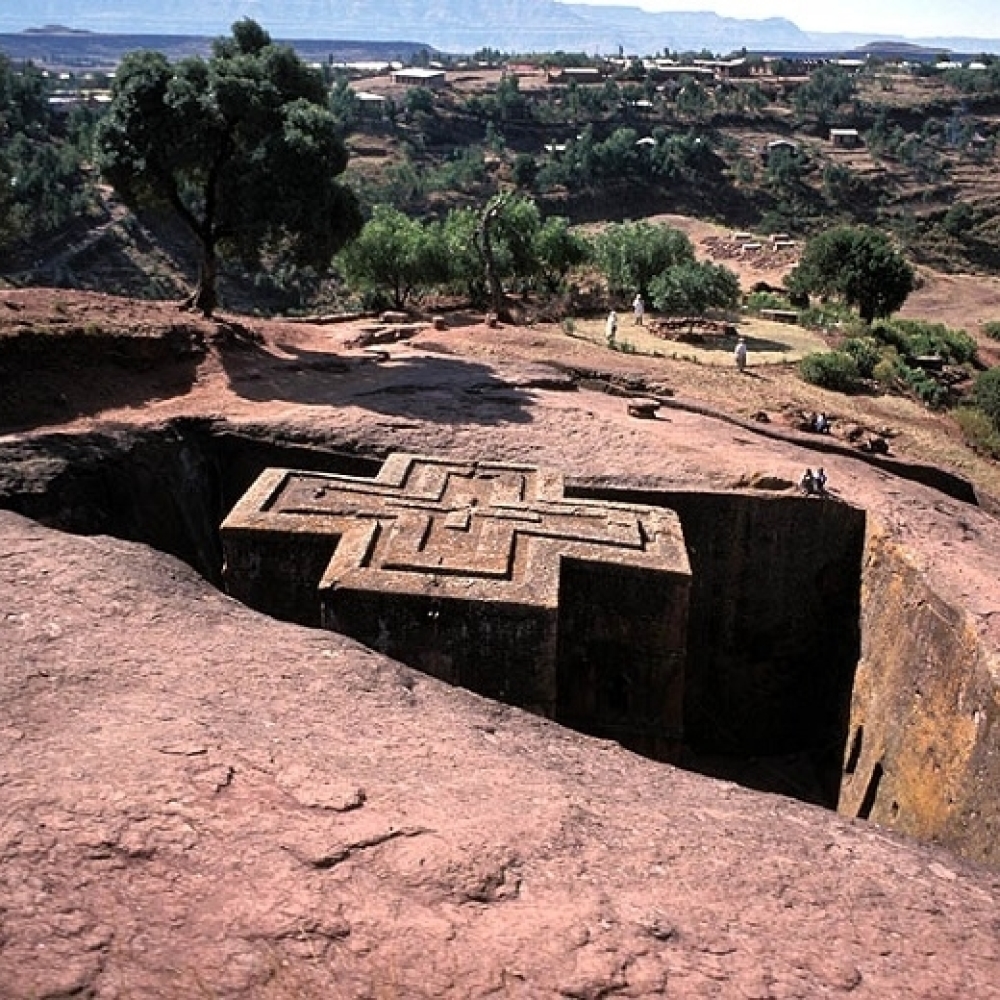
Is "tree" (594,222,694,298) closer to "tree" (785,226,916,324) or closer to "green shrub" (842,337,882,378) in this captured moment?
"tree" (785,226,916,324)

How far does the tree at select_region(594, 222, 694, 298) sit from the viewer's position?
3147cm

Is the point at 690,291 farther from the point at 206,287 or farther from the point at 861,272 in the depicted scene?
the point at 206,287

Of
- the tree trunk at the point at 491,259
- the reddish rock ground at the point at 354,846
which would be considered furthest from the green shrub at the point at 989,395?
the reddish rock ground at the point at 354,846

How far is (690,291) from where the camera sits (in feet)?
94.8

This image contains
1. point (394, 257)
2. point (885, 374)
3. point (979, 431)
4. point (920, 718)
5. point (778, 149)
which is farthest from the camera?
point (778, 149)

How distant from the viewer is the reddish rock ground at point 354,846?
4.55m

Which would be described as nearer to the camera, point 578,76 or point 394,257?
point 394,257

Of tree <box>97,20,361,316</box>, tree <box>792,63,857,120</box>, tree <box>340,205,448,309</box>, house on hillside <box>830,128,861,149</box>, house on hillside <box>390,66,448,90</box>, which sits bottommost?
tree <box>340,205,448,309</box>

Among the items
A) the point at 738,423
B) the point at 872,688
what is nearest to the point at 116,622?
the point at 872,688

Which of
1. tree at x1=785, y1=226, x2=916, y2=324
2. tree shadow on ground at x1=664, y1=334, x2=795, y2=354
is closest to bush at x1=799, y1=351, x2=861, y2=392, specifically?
tree shadow on ground at x1=664, y1=334, x2=795, y2=354

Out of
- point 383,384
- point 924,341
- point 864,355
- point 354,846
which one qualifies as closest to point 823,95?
point 924,341

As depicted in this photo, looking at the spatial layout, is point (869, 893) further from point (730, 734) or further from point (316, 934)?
point (730, 734)

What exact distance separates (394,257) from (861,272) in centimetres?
1749

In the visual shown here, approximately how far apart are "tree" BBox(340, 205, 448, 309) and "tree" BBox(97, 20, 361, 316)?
894cm
